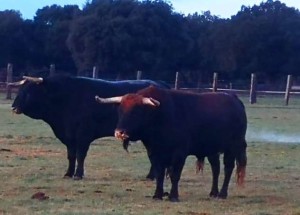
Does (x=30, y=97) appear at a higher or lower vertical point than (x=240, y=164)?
higher

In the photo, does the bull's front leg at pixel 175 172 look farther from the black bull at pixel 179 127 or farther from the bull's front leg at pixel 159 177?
the bull's front leg at pixel 159 177

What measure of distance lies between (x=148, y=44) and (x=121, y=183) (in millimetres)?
57109

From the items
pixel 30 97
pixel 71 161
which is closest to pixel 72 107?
pixel 30 97

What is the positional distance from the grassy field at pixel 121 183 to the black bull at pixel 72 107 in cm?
Answer: 60

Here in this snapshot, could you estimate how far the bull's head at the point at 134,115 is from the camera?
11.9 meters

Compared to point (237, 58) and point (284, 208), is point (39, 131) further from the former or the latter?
point (237, 58)

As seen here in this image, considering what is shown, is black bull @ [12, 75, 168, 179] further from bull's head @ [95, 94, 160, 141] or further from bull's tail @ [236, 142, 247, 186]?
bull's head @ [95, 94, 160, 141]

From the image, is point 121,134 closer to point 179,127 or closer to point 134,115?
point 134,115

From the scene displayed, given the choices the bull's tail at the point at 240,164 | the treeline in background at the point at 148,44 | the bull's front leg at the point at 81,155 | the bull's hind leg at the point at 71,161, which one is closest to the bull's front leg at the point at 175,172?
the bull's tail at the point at 240,164

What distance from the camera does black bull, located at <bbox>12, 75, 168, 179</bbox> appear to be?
614 inches

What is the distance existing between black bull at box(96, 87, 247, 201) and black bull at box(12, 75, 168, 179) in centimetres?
291

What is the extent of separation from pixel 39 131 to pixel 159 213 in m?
15.6

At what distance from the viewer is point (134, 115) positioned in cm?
1192

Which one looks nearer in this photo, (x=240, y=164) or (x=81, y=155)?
(x=240, y=164)
